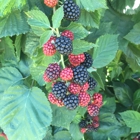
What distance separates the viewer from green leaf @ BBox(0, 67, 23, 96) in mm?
941

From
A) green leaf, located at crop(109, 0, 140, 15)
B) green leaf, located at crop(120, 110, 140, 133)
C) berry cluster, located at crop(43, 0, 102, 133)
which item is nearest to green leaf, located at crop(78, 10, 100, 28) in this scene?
berry cluster, located at crop(43, 0, 102, 133)

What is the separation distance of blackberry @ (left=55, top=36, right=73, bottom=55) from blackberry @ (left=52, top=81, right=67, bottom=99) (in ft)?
0.25

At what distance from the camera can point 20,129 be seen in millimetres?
772

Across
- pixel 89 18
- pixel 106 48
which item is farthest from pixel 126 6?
pixel 89 18

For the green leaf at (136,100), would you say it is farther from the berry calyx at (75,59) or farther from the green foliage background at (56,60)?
the berry calyx at (75,59)

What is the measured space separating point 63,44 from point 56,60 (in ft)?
0.41

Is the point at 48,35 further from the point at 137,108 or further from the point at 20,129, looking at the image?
the point at 137,108

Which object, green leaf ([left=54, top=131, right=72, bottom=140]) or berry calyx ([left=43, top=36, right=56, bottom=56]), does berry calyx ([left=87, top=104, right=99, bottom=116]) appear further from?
green leaf ([left=54, top=131, right=72, bottom=140])

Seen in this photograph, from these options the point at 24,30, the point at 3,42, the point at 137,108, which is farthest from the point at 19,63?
the point at 137,108

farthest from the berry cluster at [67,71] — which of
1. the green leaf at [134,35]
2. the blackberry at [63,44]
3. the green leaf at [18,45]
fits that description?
the green leaf at [134,35]

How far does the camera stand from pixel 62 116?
0.88m

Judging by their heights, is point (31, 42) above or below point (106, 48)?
above

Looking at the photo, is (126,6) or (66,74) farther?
(126,6)

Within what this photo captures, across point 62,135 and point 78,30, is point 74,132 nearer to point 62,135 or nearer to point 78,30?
point 62,135
